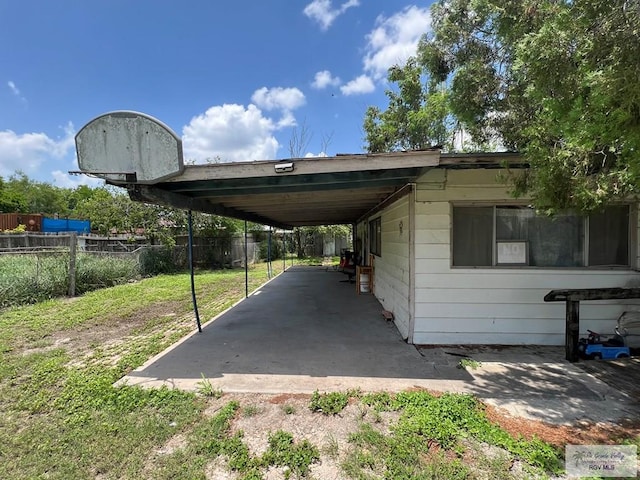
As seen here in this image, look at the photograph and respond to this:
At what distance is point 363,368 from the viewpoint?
12.5 ft

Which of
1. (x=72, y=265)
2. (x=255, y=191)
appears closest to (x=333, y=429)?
(x=255, y=191)

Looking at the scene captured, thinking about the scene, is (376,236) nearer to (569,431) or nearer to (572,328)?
(572,328)

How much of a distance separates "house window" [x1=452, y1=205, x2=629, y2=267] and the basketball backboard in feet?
12.1

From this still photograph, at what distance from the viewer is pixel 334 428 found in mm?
2623

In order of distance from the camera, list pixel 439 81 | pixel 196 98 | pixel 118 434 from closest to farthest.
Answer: pixel 118 434 → pixel 439 81 → pixel 196 98

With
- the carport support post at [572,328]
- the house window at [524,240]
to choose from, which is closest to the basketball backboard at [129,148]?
the house window at [524,240]

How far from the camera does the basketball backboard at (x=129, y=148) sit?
3355 millimetres

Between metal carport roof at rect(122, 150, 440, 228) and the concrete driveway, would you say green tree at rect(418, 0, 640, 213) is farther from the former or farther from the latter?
the concrete driveway

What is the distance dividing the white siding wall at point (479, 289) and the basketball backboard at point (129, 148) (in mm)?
3132

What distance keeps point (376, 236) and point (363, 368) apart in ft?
16.9

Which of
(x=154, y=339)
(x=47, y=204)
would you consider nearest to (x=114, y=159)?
(x=154, y=339)

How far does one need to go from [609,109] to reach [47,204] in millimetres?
66661

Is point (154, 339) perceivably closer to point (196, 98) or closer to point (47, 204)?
point (196, 98)

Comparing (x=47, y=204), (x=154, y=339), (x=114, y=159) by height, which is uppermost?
(x=47, y=204)
